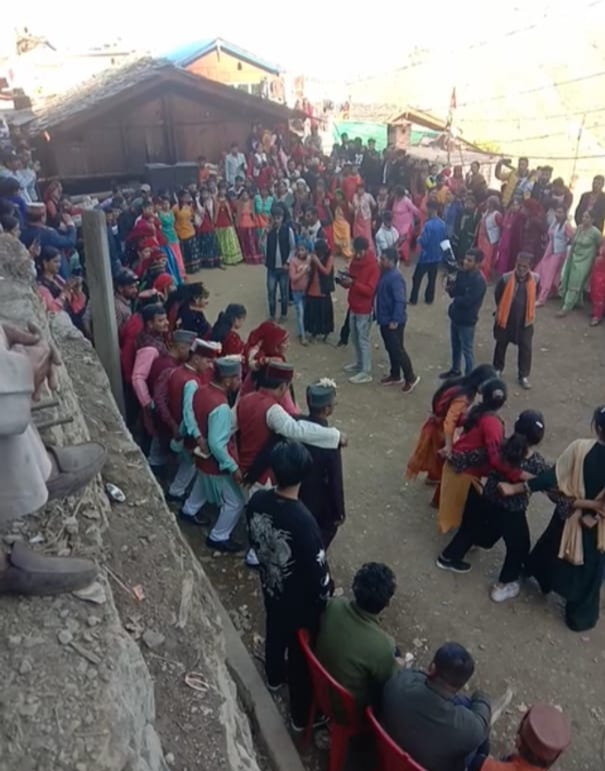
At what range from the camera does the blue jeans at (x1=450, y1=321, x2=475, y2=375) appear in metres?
8.20

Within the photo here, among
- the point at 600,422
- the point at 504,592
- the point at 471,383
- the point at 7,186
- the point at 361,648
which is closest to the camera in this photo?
the point at 361,648

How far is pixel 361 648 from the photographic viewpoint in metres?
3.27

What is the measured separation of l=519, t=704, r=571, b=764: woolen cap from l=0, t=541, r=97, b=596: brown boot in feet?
6.79

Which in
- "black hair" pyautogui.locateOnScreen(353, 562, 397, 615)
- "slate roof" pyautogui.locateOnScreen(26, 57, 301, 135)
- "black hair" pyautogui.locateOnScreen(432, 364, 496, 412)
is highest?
"slate roof" pyautogui.locateOnScreen(26, 57, 301, 135)

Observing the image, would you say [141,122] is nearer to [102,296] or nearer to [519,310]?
[519,310]

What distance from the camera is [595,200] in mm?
10391

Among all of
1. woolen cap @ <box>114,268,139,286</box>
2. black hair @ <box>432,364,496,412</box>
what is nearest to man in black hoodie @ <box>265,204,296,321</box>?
woolen cap @ <box>114,268,139,286</box>

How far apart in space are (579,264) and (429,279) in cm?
239

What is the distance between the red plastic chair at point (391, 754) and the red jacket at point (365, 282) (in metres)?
5.91

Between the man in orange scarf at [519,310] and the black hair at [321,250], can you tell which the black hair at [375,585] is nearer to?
the man in orange scarf at [519,310]

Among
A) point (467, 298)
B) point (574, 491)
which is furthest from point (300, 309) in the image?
point (574, 491)

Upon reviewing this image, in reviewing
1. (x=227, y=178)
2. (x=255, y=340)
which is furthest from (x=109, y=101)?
(x=255, y=340)

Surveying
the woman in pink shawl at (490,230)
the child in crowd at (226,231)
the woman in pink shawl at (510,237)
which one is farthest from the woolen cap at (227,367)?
the child in crowd at (226,231)

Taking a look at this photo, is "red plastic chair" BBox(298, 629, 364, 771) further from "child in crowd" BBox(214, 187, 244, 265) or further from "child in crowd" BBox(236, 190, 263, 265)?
"child in crowd" BBox(236, 190, 263, 265)
